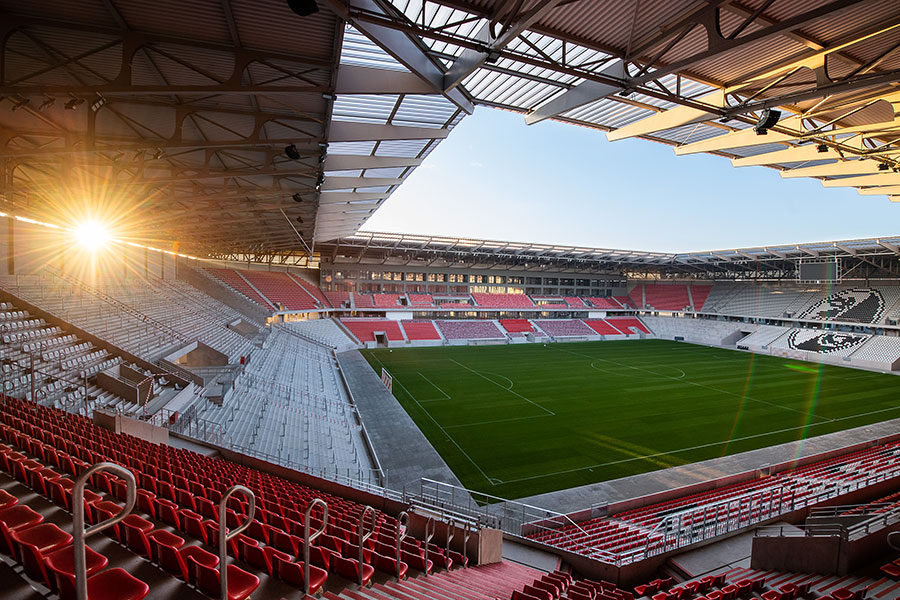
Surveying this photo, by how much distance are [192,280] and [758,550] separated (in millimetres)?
38037

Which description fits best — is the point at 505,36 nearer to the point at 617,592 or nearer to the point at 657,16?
the point at 657,16

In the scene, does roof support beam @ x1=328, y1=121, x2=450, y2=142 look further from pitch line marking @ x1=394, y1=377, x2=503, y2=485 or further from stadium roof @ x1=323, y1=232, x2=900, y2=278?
stadium roof @ x1=323, y1=232, x2=900, y2=278

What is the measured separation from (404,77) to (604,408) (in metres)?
19.9

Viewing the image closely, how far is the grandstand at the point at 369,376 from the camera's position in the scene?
5324 mm

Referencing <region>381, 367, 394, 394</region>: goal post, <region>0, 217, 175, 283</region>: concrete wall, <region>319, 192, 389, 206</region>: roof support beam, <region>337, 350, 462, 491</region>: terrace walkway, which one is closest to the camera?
<region>337, 350, 462, 491</region>: terrace walkway

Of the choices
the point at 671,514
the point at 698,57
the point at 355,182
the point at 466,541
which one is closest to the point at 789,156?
the point at 698,57

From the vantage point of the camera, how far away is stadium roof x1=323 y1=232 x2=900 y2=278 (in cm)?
3950

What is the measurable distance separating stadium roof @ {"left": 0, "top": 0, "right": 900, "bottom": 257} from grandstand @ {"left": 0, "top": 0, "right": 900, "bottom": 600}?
7cm

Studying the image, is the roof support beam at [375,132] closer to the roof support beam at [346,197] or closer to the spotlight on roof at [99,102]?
the spotlight on roof at [99,102]

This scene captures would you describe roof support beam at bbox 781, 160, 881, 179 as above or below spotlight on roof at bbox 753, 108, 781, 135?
above

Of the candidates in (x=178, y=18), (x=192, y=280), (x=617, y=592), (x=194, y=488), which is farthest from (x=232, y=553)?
(x=192, y=280)

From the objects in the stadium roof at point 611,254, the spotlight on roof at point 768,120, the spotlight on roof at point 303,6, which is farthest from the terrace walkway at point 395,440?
the stadium roof at point 611,254

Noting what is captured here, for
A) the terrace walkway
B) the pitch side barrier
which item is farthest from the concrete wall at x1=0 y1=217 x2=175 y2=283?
the pitch side barrier

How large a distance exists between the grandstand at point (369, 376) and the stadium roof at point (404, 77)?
71mm
